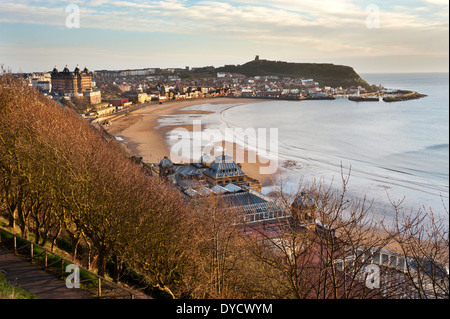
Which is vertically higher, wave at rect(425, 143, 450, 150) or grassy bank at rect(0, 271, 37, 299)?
grassy bank at rect(0, 271, 37, 299)

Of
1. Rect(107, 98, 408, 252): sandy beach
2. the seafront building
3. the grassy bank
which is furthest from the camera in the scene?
Rect(107, 98, 408, 252): sandy beach

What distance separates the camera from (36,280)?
10.5 metres

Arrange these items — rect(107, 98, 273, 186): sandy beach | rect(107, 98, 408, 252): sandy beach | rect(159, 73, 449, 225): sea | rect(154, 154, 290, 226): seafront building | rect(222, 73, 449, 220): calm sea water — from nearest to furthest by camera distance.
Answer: rect(154, 154, 290, 226): seafront building, rect(159, 73, 449, 225): sea, rect(222, 73, 449, 220): calm sea water, rect(107, 98, 408, 252): sandy beach, rect(107, 98, 273, 186): sandy beach

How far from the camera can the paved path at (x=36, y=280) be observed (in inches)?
392

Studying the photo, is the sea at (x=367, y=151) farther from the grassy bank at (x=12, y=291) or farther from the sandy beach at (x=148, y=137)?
the grassy bank at (x=12, y=291)

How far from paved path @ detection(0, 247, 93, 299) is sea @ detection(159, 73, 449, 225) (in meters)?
8.67

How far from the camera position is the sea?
110 feet

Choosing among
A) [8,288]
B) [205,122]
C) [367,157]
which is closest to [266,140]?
[367,157]

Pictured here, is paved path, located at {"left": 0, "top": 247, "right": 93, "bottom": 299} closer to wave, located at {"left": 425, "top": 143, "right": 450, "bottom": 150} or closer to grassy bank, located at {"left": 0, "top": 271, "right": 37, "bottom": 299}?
grassy bank, located at {"left": 0, "top": 271, "right": 37, "bottom": 299}

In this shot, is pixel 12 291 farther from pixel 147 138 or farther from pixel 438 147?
pixel 438 147

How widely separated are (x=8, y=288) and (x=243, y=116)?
281 feet

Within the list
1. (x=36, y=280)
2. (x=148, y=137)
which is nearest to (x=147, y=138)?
(x=148, y=137)

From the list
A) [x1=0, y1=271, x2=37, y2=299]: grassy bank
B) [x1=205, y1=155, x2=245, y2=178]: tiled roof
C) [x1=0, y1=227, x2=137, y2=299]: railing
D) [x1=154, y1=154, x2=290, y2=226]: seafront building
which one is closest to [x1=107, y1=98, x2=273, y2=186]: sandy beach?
[x1=205, y1=155, x2=245, y2=178]: tiled roof

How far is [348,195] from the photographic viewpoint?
32656 mm
